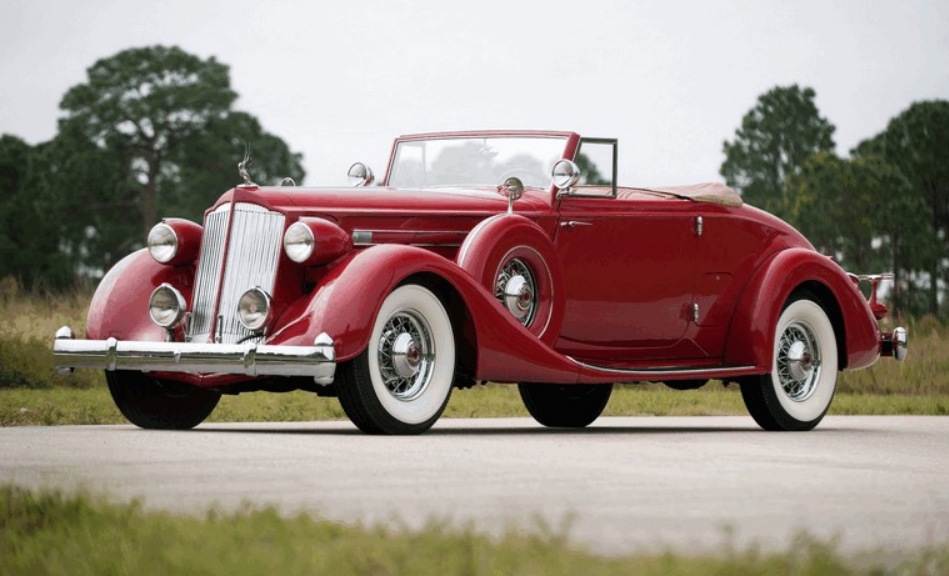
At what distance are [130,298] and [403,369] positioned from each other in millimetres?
1944

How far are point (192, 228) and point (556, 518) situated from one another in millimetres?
5093

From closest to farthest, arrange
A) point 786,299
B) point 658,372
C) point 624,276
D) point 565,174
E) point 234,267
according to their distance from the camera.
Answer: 1. point 234,267
2. point 565,174
3. point 658,372
4. point 624,276
5. point 786,299

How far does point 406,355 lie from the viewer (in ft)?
27.9

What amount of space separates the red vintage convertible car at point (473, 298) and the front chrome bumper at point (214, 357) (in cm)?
1

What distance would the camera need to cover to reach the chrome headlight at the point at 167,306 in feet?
29.9

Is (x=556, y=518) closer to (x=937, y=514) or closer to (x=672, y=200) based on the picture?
(x=937, y=514)

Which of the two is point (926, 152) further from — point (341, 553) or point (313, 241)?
point (341, 553)

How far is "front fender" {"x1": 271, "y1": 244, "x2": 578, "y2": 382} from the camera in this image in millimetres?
8180

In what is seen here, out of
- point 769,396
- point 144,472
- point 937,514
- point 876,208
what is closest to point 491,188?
point 769,396

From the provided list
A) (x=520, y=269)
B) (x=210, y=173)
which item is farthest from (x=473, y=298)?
(x=210, y=173)

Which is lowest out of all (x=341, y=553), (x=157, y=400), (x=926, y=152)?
(x=157, y=400)

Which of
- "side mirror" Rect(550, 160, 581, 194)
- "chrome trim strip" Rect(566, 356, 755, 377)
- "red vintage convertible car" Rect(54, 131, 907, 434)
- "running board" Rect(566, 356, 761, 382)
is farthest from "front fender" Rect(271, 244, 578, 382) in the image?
"side mirror" Rect(550, 160, 581, 194)

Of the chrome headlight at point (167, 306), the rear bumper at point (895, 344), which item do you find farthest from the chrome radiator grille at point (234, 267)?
the rear bumper at point (895, 344)

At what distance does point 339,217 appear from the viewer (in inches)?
360
